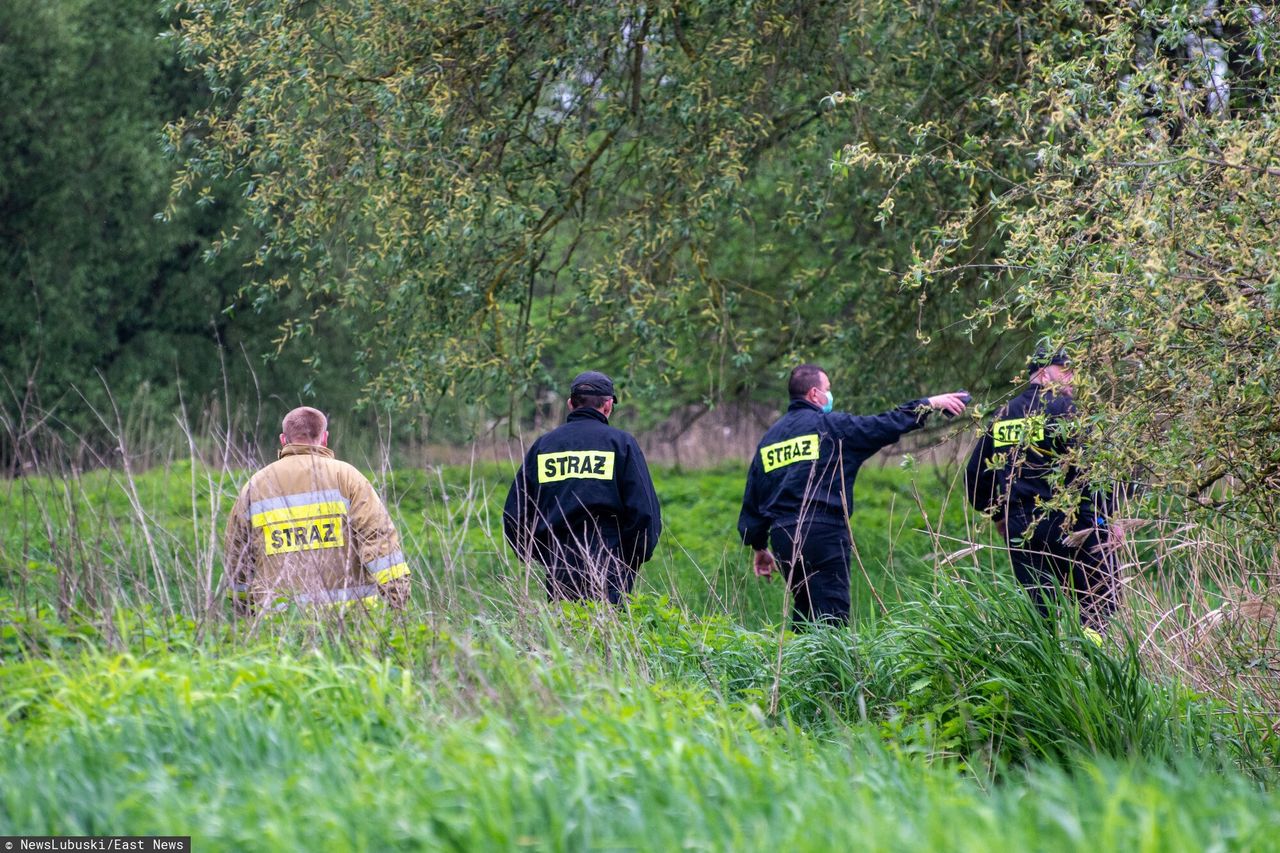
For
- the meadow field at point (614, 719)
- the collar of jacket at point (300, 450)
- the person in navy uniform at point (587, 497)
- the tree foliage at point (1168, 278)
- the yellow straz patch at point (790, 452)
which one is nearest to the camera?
the meadow field at point (614, 719)

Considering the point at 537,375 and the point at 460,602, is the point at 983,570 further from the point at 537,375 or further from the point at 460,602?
the point at 537,375

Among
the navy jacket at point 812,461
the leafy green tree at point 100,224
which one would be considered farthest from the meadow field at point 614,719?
the leafy green tree at point 100,224

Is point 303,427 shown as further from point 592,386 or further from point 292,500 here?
point 592,386

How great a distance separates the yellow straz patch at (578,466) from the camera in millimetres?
7254

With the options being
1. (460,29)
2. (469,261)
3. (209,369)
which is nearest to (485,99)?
(460,29)

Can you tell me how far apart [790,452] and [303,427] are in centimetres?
268

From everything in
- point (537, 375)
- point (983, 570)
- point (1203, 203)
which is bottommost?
point (983, 570)

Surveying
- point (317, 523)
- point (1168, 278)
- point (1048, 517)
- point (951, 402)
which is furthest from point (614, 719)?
point (1048, 517)

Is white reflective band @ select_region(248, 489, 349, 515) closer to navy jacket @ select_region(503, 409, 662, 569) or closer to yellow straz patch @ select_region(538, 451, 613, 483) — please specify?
navy jacket @ select_region(503, 409, 662, 569)

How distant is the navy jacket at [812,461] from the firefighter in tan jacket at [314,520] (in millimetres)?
2257

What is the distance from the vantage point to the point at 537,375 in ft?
31.6

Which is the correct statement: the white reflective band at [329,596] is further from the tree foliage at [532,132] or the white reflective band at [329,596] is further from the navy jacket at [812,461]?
the tree foliage at [532,132]

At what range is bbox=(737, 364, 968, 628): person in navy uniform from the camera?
7465mm

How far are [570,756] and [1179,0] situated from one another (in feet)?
14.5
